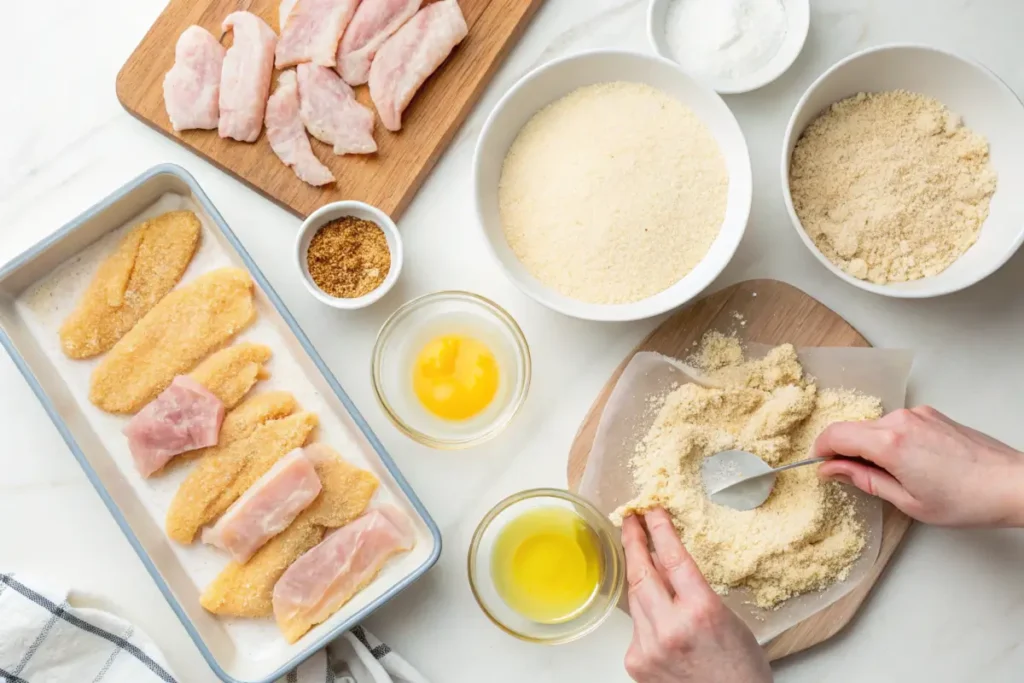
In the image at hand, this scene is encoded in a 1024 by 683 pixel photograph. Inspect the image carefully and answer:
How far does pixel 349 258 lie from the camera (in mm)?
1556

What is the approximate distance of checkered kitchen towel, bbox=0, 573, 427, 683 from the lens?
5.02 feet

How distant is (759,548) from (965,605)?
A: 463 mm

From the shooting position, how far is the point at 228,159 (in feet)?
5.24

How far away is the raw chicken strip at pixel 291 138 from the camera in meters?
1.57

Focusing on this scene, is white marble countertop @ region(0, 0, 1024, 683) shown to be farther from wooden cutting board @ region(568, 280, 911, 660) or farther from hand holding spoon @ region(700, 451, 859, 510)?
hand holding spoon @ region(700, 451, 859, 510)

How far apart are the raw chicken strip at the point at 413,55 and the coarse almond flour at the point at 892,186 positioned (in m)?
0.66

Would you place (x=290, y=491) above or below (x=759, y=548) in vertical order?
above

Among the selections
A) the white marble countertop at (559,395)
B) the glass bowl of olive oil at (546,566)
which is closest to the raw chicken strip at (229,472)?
the white marble countertop at (559,395)

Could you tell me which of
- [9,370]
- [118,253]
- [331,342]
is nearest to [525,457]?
[331,342]

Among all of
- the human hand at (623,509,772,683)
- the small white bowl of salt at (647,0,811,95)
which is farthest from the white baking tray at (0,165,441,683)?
the small white bowl of salt at (647,0,811,95)

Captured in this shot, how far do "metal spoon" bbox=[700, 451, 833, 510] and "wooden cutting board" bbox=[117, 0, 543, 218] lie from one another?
734mm

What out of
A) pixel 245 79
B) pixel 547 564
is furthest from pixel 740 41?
pixel 547 564

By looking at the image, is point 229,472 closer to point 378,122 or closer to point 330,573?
point 330,573

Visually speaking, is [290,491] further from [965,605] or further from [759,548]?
[965,605]
